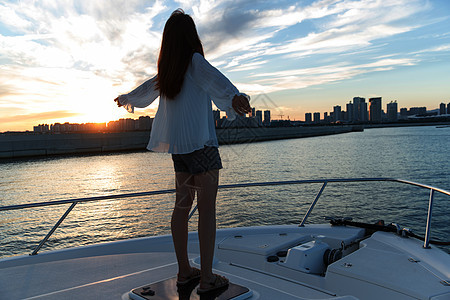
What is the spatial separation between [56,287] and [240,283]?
3.76ft

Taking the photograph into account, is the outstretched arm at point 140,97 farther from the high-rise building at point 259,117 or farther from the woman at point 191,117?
the high-rise building at point 259,117

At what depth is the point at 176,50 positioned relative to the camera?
72.5 inches

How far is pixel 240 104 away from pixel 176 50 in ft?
1.68

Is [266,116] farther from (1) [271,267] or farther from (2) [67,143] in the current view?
(2) [67,143]

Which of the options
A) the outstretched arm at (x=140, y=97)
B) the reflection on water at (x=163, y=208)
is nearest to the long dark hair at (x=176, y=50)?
the outstretched arm at (x=140, y=97)

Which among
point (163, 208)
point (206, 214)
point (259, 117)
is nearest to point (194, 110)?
point (259, 117)

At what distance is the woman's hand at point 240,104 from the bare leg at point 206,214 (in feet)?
1.36

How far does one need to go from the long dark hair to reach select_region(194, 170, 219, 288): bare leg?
0.49 meters

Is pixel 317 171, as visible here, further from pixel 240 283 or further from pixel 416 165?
pixel 240 283

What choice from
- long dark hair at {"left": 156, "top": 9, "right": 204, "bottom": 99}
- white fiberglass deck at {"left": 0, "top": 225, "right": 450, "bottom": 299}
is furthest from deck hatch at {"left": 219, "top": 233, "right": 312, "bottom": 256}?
long dark hair at {"left": 156, "top": 9, "right": 204, "bottom": 99}

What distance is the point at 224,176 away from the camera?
20828 mm

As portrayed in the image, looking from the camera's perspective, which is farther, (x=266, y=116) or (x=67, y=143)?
(x=67, y=143)

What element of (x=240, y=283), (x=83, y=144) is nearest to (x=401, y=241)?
(x=240, y=283)

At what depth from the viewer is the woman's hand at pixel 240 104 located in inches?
64.1
